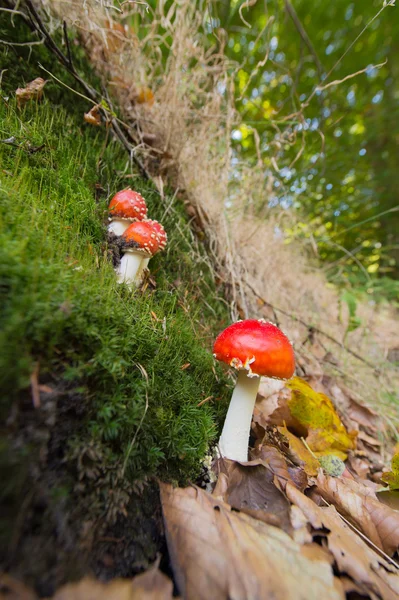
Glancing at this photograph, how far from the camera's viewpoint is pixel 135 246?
1415mm

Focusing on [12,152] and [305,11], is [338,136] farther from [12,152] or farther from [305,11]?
[12,152]

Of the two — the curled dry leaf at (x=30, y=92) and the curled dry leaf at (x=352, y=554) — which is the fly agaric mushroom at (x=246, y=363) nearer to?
the curled dry leaf at (x=352, y=554)

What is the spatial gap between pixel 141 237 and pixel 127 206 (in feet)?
0.73

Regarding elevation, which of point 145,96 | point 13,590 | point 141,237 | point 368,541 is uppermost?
point 145,96

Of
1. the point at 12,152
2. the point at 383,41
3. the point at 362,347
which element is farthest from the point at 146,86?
the point at 383,41

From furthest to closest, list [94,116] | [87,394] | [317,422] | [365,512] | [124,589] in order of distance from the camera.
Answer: [94,116]
[317,422]
[365,512]
[87,394]
[124,589]

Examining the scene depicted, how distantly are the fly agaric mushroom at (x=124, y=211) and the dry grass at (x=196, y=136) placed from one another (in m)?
0.48

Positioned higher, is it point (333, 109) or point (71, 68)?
point (333, 109)

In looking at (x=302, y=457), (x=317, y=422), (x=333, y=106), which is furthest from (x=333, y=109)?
(x=302, y=457)

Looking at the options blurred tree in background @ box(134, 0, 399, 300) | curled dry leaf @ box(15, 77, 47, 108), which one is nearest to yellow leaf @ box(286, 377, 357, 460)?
curled dry leaf @ box(15, 77, 47, 108)

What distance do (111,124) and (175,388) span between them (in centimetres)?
168

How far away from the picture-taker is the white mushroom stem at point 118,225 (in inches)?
60.3

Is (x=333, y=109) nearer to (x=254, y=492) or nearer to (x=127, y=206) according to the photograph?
(x=127, y=206)

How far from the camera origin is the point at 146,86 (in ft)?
7.45
